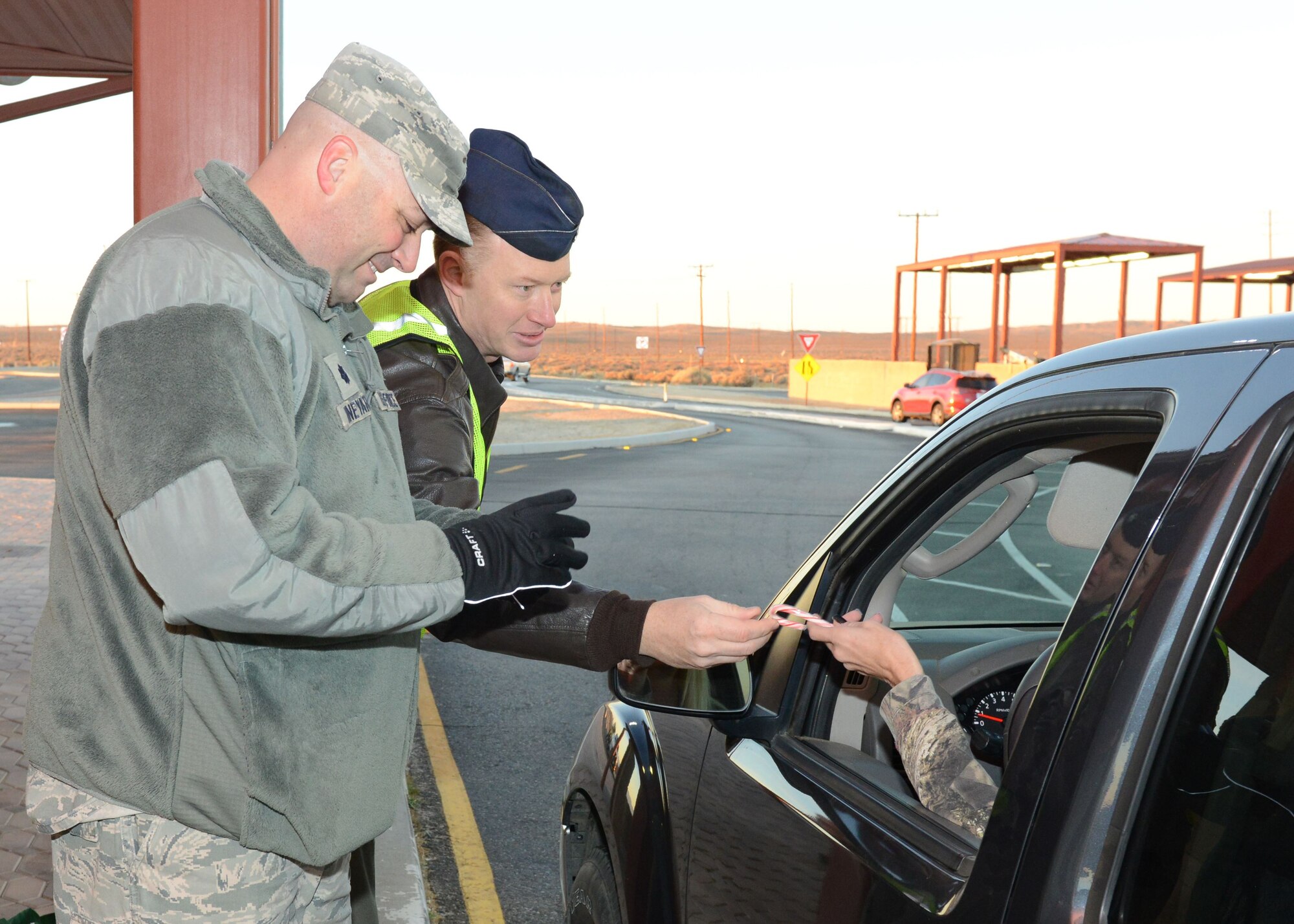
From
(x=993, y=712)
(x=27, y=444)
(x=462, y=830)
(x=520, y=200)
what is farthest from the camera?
(x=27, y=444)

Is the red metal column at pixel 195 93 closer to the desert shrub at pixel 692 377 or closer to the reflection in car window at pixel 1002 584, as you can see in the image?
the reflection in car window at pixel 1002 584

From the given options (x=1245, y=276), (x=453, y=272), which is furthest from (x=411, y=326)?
(x=1245, y=276)

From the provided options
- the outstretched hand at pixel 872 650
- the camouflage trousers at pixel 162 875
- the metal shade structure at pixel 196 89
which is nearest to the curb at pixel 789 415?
the metal shade structure at pixel 196 89

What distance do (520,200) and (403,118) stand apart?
868mm

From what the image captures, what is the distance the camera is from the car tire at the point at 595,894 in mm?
2461

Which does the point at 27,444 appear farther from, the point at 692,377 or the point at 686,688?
the point at 692,377

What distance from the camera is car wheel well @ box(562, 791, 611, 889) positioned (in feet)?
8.97

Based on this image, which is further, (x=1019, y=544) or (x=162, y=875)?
(x=1019, y=544)

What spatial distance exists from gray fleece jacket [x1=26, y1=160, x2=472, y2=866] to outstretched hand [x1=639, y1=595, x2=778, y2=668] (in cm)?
53

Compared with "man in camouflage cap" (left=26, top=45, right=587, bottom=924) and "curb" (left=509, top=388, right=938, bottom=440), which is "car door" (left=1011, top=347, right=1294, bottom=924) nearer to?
"man in camouflage cap" (left=26, top=45, right=587, bottom=924)

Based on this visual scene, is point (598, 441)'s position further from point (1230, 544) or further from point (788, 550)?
Result: point (1230, 544)

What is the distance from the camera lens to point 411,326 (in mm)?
2578

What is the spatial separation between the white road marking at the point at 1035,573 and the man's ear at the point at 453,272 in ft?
18.0

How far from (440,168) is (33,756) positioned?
1137 millimetres
